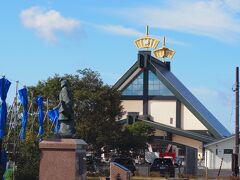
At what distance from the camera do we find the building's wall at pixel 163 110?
86.4 m

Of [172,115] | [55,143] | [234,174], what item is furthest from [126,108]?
[55,143]

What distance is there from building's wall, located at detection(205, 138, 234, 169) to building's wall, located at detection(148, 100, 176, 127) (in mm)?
14762

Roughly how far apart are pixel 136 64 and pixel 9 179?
63459 millimetres

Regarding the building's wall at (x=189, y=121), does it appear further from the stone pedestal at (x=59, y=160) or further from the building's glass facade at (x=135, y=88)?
the stone pedestal at (x=59, y=160)

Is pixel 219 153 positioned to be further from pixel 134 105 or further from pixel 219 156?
pixel 134 105

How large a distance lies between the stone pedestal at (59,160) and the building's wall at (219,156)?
181 ft

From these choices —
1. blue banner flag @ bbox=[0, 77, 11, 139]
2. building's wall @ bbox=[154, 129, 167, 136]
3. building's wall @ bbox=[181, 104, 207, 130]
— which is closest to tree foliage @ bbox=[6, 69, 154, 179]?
blue banner flag @ bbox=[0, 77, 11, 139]

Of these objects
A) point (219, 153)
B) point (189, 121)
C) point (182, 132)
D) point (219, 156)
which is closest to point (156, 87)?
point (189, 121)

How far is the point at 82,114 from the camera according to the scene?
44312mm

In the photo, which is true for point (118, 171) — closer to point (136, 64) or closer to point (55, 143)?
point (55, 143)

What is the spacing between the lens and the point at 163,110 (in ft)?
285

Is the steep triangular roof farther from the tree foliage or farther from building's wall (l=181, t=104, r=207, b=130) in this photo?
the tree foliage

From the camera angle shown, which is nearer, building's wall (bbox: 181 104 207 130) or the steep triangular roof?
the steep triangular roof

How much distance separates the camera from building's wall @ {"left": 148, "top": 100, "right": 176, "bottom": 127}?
8638cm
